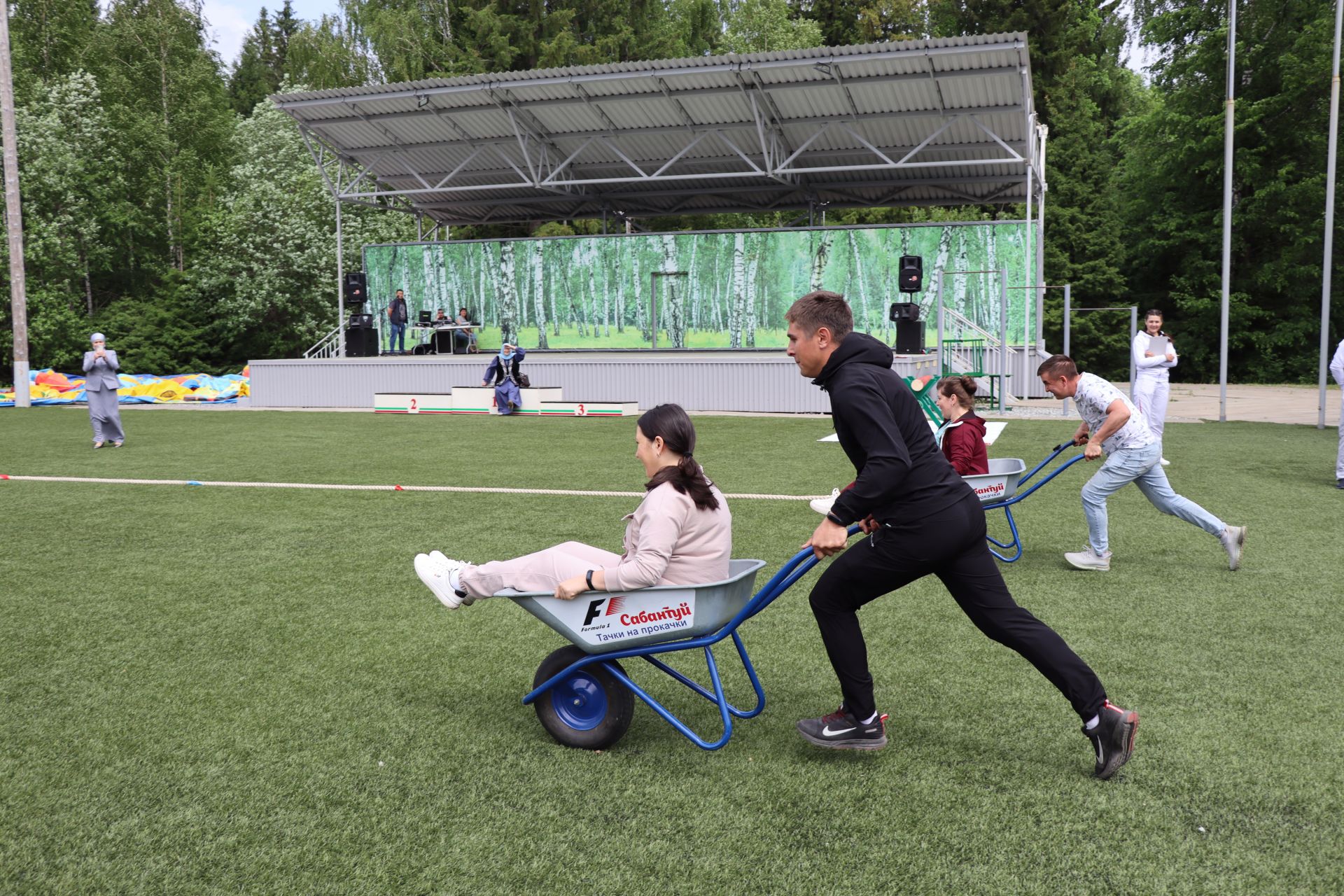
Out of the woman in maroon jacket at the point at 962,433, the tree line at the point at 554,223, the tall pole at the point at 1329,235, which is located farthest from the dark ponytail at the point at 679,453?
the tree line at the point at 554,223

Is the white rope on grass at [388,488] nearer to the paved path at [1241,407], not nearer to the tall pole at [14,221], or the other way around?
the paved path at [1241,407]

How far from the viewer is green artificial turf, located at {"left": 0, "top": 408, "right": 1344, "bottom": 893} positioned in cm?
296

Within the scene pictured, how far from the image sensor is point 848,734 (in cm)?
364

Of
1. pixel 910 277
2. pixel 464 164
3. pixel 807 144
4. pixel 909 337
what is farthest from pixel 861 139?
pixel 464 164

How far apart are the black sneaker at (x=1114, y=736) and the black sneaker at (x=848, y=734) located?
2.18 feet

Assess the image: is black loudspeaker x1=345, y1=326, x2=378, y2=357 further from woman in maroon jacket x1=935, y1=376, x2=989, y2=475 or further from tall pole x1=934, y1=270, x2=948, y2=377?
woman in maroon jacket x1=935, y1=376, x2=989, y2=475

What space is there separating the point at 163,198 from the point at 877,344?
40946 millimetres

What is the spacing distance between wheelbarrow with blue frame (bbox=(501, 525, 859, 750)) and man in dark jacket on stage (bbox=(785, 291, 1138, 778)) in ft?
0.57

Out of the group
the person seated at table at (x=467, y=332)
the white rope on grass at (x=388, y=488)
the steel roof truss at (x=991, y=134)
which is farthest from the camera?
the person seated at table at (x=467, y=332)

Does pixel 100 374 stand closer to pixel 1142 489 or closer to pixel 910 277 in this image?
pixel 1142 489

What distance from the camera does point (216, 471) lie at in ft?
37.8

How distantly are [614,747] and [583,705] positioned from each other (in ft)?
0.62

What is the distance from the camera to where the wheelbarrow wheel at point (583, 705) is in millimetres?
3734

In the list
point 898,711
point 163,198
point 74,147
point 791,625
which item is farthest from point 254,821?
point 163,198
